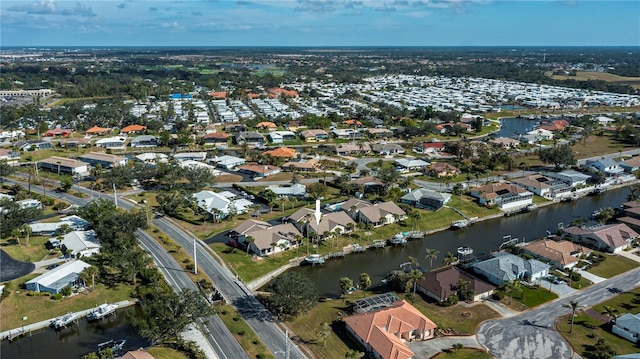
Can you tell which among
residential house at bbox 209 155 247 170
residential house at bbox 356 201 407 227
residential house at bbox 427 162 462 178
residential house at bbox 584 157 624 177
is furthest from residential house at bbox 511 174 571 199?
residential house at bbox 209 155 247 170

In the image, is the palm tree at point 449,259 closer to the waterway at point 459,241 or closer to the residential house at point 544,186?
the waterway at point 459,241

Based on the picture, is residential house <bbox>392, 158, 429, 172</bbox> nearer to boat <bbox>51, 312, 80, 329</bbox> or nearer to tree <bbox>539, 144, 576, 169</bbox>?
tree <bbox>539, 144, 576, 169</bbox>

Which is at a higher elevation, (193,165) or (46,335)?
(193,165)

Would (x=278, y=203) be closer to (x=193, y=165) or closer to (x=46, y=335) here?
(x=193, y=165)

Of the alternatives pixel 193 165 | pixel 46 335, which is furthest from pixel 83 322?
pixel 193 165

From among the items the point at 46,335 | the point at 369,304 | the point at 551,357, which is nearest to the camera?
the point at 551,357
